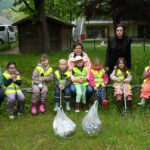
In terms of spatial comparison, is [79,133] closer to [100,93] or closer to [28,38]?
[100,93]

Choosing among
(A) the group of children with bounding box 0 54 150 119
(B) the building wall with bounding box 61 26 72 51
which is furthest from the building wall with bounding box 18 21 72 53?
(A) the group of children with bounding box 0 54 150 119

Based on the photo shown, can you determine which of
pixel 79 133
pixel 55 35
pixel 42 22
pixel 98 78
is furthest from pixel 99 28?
pixel 79 133

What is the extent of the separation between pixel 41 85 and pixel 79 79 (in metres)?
0.84

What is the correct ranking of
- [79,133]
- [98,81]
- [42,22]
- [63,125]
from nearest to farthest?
[63,125] < [79,133] < [98,81] < [42,22]

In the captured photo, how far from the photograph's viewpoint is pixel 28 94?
11352 mm

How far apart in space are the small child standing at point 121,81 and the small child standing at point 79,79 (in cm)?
62

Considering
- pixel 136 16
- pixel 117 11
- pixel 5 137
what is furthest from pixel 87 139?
pixel 136 16

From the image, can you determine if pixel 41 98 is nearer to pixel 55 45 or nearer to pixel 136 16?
pixel 55 45

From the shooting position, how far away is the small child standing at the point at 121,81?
9.93 metres

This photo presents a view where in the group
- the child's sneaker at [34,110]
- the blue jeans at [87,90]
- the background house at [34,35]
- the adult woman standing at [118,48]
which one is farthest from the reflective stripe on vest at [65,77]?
the background house at [34,35]

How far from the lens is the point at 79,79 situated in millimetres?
10062

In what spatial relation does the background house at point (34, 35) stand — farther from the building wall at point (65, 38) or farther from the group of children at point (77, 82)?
the group of children at point (77, 82)

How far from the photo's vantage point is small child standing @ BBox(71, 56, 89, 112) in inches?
393

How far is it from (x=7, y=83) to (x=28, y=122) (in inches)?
39.6
